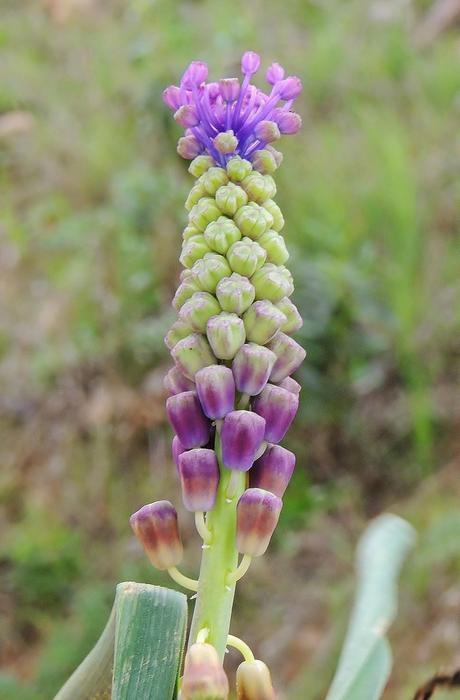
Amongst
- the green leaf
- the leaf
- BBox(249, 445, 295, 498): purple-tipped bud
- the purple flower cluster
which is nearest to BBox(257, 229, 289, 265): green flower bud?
the purple flower cluster

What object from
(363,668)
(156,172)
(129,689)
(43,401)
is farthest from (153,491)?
(129,689)

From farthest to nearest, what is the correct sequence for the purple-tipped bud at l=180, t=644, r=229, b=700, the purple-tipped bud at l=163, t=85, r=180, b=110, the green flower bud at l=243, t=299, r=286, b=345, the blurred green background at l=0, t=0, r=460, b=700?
1. the blurred green background at l=0, t=0, r=460, b=700
2. the purple-tipped bud at l=163, t=85, r=180, b=110
3. the green flower bud at l=243, t=299, r=286, b=345
4. the purple-tipped bud at l=180, t=644, r=229, b=700

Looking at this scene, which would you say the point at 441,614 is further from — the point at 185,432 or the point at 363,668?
the point at 185,432

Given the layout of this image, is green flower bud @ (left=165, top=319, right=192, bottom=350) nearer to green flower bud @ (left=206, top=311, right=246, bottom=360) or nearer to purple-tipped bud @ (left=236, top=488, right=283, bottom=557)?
green flower bud @ (left=206, top=311, right=246, bottom=360)

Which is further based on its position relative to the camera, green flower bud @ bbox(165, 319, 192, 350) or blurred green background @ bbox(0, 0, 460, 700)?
blurred green background @ bbox(0, 0, 460, 700)

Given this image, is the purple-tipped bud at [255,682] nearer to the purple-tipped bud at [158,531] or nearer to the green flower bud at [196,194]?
the purple-tipped bud at [158,531]

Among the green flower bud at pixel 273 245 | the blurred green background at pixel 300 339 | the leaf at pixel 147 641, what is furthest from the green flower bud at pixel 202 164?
the blurred green background at pixel 300 339

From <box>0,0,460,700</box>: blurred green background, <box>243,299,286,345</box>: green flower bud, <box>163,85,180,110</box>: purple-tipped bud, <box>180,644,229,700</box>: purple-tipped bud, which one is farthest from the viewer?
<box>0,0,460,700</box>: blurred green background
